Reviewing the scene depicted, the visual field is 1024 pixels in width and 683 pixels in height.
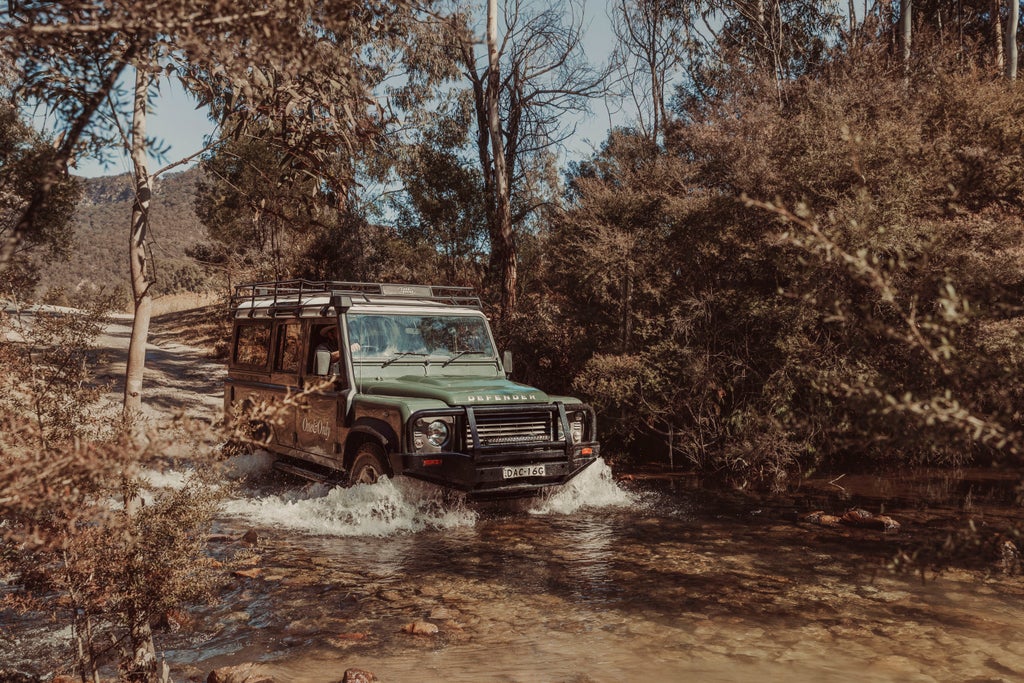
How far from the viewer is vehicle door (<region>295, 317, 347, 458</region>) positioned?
846 cm

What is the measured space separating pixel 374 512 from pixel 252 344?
11.9 ft

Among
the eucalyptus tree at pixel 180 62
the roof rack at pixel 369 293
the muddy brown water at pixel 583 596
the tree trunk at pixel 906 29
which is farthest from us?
the tree trunk at pixel 906 29

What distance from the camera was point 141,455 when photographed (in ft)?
9.80

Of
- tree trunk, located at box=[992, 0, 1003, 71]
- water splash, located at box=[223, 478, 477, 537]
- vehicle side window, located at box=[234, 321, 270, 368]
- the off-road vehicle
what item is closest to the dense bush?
the off-road vehicle

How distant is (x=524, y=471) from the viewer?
7.67 meters

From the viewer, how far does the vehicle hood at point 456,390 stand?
7703mm

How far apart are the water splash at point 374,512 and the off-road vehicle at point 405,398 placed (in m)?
0.22

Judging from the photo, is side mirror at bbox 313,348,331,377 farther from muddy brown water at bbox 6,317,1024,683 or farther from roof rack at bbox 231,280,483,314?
muddy brown water at bbox 6,317,1024,683

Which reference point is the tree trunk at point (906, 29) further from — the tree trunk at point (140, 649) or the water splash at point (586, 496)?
the tree trunk at point (140, 649)

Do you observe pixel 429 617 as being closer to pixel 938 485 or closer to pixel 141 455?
pixel 141 455

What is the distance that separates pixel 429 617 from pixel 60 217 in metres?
16.4

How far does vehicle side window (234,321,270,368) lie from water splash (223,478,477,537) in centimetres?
219

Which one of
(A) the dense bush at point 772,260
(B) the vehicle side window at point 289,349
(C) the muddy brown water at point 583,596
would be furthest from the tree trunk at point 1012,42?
(B) the vehicle side window at point 289,349

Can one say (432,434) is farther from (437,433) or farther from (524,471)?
(524,471)
